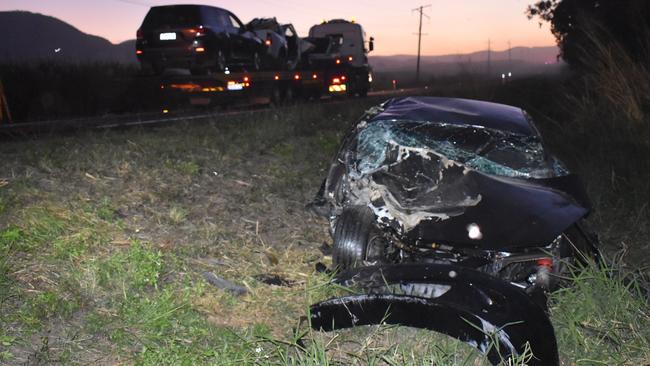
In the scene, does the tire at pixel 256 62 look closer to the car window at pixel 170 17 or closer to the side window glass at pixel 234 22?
the side window glass at pixel 234 22

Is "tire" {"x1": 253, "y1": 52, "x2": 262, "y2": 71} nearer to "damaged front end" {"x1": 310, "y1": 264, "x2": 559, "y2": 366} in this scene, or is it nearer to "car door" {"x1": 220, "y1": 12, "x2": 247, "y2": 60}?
"car door" {"x1": 220, "y1": 12, "x2": 247, "y2": 60}

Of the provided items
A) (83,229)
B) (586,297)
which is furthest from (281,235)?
(586,297)

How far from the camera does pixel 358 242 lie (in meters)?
4.54

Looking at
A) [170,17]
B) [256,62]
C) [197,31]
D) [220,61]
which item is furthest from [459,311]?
[256,62]

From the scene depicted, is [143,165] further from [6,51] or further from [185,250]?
[6,51]

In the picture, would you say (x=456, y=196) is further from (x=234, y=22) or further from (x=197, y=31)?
(x=234, y=22)

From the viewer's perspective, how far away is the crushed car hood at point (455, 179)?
13.3ft

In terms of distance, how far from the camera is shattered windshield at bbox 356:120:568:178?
4645 millimetres

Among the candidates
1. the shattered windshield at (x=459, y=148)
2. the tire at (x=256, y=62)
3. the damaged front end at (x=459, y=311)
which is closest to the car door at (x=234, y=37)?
the tire at (x=256, y=62)

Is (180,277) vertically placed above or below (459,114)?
below

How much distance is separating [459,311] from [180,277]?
7.19 feet

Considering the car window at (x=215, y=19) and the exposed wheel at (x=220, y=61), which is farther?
the exposed wheel at (x=220, y=61)

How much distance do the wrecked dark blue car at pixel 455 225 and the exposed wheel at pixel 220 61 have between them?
1043 centimetres

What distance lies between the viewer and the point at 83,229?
484cm
